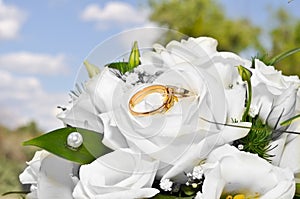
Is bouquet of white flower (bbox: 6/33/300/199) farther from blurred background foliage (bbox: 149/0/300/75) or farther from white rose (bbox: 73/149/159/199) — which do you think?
blurred background foliage (bbox: 149/0/300/75)

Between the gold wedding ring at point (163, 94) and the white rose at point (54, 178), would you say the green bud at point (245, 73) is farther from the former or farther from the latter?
the white rose at point (54, 178)

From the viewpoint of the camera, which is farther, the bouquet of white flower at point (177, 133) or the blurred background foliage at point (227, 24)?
the blurred background foliage at point (227, 24)

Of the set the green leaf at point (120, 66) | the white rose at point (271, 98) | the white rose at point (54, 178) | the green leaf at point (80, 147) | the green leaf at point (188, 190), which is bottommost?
the green leaf at point (188, 190)

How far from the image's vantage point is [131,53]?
1.98 ft

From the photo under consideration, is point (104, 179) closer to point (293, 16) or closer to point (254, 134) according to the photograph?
point (254, 134)

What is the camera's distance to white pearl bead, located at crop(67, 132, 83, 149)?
547 millimetres

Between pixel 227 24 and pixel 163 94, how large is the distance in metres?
4.02

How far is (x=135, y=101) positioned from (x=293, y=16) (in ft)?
13.2

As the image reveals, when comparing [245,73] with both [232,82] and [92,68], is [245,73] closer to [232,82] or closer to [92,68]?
[232,82]

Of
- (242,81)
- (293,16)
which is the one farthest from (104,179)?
(293,16)

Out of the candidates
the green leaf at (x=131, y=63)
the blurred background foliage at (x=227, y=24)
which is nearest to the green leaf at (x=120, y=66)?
the green leaf at (x=131, y=63)

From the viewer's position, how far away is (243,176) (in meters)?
0.54

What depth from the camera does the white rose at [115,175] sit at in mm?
520

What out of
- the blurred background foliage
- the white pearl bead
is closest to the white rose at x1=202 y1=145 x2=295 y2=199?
the white pearl bead
